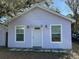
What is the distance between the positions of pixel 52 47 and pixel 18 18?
17.4ft

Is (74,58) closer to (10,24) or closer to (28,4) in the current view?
(10,24)

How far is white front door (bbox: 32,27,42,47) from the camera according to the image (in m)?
24.4

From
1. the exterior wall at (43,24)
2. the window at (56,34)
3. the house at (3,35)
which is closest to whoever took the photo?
the exterior wall at (43,24)

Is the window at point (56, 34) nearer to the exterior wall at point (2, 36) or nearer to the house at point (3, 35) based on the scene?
the house at point (3, 35)

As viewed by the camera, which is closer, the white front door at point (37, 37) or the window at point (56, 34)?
the window at point (56, 34)

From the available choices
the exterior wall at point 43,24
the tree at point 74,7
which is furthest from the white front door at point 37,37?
the tree at point 74,7

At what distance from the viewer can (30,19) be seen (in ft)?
Answer: 80.2

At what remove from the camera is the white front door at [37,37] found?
2436 cm

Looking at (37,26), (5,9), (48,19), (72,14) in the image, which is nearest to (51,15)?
(48,19)

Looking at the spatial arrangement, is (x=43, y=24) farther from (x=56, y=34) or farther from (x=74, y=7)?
(x=74, y=7)

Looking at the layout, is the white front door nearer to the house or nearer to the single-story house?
the single-story house

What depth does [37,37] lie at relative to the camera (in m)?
24.5

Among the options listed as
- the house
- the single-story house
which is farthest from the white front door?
the house

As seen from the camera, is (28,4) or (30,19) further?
(28,4)
